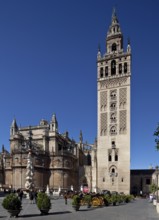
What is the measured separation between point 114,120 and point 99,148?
7480 mm

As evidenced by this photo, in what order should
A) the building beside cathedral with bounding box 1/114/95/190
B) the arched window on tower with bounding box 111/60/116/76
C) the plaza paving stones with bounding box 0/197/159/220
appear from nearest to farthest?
the plaza paving stones with bounding box 0/197/159/220
the building beside cathedral with bounding box 1/114/95/190
the arched window on tower with bounding box 111/60/116/76

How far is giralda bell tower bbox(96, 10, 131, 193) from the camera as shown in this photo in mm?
70625

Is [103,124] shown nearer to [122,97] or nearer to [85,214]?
[122,97]

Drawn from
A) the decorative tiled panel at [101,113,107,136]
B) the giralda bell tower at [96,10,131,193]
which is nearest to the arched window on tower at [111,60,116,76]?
the giralda bell tower at [96,10,131,193]

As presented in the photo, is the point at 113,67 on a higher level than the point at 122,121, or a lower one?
higher

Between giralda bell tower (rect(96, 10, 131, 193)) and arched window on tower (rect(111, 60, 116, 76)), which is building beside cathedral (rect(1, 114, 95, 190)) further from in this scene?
arched window on tower (rect(111, 60, 116, 76))

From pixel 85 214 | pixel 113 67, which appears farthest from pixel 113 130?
pixel 85 214

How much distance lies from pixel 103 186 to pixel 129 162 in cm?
866

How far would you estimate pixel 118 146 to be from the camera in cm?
7144

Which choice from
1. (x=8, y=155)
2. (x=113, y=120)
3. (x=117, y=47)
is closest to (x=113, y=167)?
(x=113, y=120)

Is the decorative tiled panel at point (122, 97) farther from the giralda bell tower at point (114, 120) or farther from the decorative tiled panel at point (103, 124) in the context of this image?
the decorative tiled panel at point (103, 124)

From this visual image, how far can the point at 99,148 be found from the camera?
A: 241 ft

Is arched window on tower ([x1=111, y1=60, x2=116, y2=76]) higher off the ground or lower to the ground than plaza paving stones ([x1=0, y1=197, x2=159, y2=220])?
higher

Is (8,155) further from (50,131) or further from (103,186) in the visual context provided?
(103,186)
